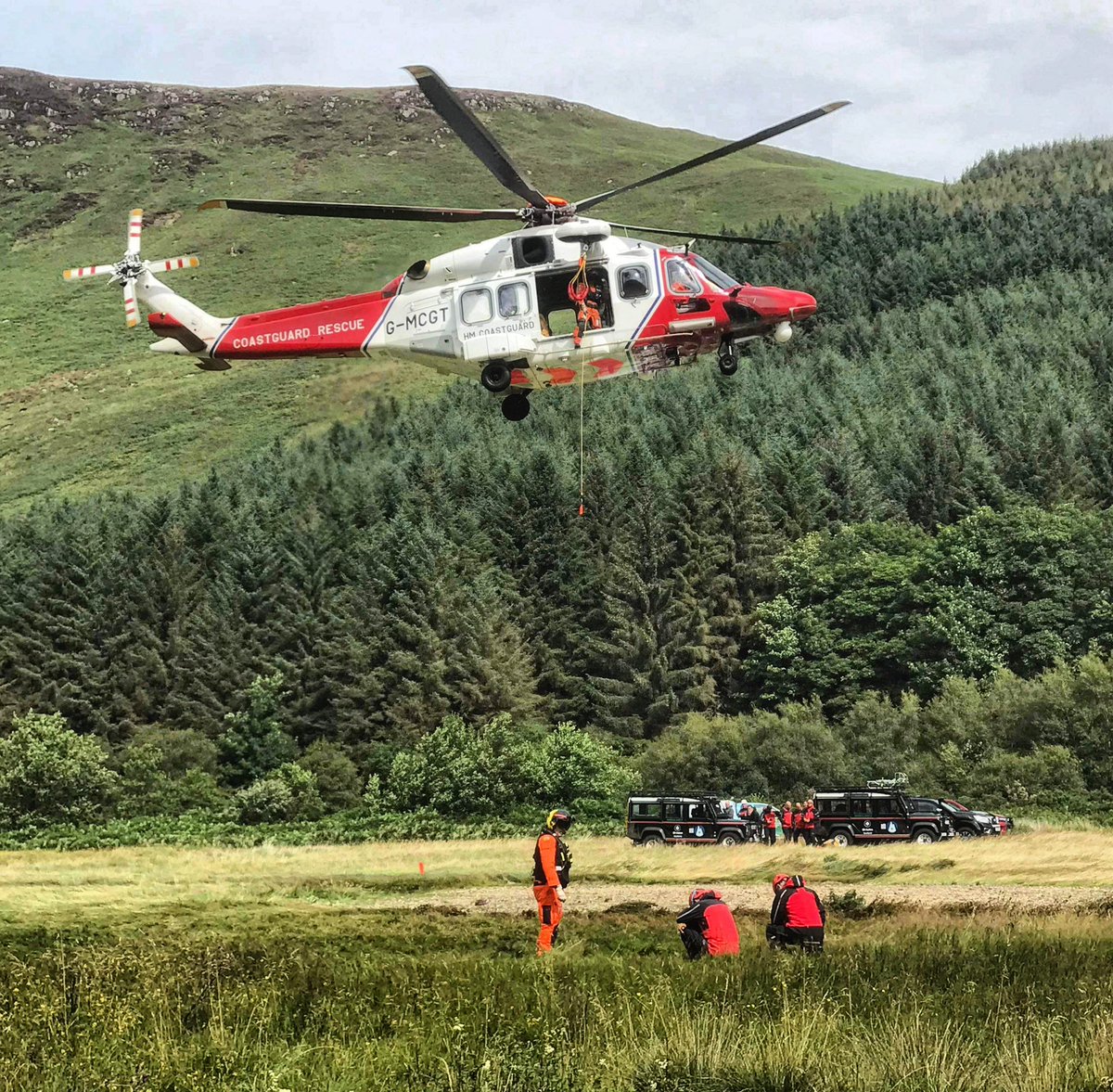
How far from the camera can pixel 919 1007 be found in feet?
44.6

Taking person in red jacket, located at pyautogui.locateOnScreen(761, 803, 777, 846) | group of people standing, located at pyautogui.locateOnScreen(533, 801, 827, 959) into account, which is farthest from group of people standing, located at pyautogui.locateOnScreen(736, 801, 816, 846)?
group of people standing, located at pyautogui.locateOnScreen(533, 801, 827, 959)

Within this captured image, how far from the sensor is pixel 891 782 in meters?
51.3

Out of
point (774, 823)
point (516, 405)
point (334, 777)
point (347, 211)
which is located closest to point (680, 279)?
point (516, 405)

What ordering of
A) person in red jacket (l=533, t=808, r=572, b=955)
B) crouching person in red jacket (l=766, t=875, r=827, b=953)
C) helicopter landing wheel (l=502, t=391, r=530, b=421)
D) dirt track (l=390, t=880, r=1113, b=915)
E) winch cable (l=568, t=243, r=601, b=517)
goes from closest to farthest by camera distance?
crouching person in red jacket (l=766, t=875, r=827, b=953)
person in red jacket (l=533, t=808, r=572, b=955)
dirt track (l=390, t=880, r=1113, b=915)
winch cable (l=568, t=243, r=601, b=517)
helicopter landing wheel (l=502, t=391, r=530, b=421)

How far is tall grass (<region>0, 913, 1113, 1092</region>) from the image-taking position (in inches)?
435

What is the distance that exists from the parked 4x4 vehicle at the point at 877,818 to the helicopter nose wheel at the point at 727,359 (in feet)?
68.5

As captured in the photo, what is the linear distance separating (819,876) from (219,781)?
51.9 metres

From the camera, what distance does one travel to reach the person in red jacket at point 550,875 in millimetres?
19406

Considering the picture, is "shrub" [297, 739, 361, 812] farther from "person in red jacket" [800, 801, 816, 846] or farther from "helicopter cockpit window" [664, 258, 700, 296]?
"helicopter cockpit window" [664, 258, 700, 296]

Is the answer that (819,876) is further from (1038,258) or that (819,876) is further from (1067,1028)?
(1038,258)

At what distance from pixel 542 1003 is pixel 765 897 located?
1434 centimetres

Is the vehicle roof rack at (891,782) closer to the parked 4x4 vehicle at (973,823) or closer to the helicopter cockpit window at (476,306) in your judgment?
the parked 4x4 vehicle at (973,823)

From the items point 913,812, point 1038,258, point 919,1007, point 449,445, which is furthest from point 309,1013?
point 1038,258

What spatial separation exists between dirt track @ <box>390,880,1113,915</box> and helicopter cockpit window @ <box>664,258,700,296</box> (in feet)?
34.3
